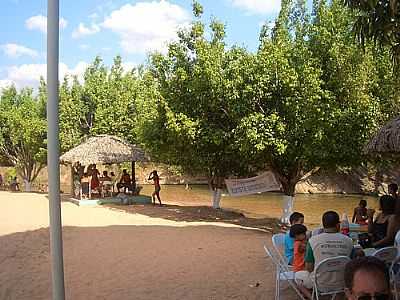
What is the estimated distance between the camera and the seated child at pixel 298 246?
482cm

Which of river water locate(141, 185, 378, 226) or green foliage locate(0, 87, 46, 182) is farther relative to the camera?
green foliage locate(0, 87, 46, 182)

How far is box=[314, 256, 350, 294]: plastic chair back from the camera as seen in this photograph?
13.2 ft

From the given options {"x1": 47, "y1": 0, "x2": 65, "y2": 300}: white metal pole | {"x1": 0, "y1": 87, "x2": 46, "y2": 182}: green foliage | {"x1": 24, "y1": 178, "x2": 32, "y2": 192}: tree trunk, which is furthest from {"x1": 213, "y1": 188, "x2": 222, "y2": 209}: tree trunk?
{"x1": 24, "y1": 178, "x2": 32, "y2": 192}: tree trunk

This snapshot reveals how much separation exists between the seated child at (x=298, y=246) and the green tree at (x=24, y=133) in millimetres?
21374

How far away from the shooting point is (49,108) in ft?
9.07

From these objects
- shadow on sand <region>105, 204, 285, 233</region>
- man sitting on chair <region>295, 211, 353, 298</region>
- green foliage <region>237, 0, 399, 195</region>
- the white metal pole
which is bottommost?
shadow on sand <region>105, 204, 285, 233</region>

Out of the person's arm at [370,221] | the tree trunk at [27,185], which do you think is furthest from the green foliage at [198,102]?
the tree trunk at [27,185]

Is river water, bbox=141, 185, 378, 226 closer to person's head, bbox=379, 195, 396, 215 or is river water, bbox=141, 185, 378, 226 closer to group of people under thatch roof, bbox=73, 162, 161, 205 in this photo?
group of people under thatch roof, bbox=73, 162, 161, 205

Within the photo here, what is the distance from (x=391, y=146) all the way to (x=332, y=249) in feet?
8.74

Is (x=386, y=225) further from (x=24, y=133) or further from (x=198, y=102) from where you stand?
(x=24, y=133)

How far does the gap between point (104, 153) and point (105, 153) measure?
0.04 m

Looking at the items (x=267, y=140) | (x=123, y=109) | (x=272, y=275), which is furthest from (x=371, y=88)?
(x=123, y=109)

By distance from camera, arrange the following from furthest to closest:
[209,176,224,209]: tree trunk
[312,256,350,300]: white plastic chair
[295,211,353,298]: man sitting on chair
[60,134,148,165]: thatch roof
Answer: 1. [60,134,148,165]: thatch roof
2. [209,176,224,209]: tree trunk
3. [295,211,353,298]: man sitting on chair
4. [312,256,350,300]: white plastic chair

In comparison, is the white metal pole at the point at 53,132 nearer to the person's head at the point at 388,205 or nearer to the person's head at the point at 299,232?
the person's head at the point at 299,232
